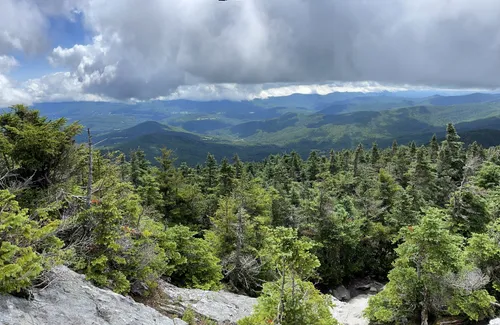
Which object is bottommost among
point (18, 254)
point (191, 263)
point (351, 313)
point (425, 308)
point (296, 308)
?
point (351, 313)

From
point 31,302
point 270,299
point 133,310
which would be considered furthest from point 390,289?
point 31,302

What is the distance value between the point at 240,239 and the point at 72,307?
17.2 meters

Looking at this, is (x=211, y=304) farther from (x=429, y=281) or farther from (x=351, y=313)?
(x=351, y=313)

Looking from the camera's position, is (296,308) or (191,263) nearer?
(296,308)

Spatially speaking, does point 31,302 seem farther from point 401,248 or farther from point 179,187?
point 179,187

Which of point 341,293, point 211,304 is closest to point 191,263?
point 211,304

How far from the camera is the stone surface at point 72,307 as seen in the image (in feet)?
27.9

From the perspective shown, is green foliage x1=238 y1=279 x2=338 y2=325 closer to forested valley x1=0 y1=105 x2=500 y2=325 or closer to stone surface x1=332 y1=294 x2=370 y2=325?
forested valley x1=0 y1=105 x2=500 y2=325

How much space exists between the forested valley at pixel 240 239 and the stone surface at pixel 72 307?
0.51 meters

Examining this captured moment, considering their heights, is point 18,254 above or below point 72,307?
above

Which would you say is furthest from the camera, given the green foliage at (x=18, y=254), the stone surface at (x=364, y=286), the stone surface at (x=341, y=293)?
the stone surface at (x=364, y=286)

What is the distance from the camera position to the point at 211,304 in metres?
18.1

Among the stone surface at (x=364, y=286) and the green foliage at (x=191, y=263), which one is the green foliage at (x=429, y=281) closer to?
the green foliage at (x=191, y=263)

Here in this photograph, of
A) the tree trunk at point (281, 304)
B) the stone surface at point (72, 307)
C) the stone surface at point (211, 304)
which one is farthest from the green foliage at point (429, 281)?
the stone surface at point (72, 307)
